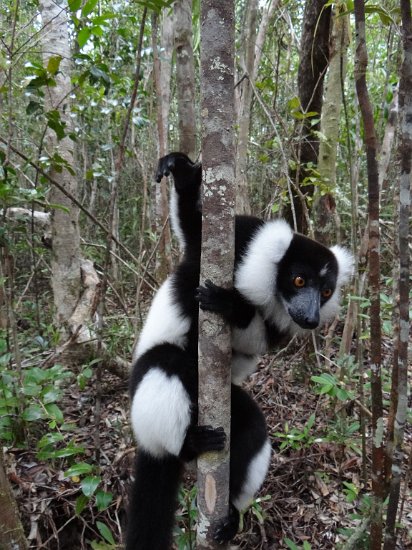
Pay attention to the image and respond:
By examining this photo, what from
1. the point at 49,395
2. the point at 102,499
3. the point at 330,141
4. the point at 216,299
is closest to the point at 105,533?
the point at 102,499

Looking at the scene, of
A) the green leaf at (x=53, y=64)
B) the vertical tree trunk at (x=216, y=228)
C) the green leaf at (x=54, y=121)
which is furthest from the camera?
the green leaf at (x=54, y=121)

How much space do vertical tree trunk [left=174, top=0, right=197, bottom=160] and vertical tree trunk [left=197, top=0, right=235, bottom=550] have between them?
1.66 m

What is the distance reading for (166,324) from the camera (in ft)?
8.87

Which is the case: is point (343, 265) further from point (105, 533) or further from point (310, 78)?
point (310, 78)

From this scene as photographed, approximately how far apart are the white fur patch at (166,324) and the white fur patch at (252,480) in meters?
0.77

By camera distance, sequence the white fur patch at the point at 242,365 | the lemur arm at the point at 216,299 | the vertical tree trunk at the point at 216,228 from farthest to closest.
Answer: the white fur patch at the point at 242,365
the lemur arm at the point at 216,299
the vertical tree trunk at the point at 216,228

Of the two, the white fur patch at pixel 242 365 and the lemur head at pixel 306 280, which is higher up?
the lemur head at pixel 306 280

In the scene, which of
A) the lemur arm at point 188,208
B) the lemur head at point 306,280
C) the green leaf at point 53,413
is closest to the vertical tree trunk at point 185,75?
the lemur arm at point 188,208

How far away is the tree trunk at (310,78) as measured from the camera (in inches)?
182

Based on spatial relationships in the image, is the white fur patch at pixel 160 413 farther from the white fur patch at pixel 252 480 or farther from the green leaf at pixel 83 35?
the green leaf at pixel 83 35

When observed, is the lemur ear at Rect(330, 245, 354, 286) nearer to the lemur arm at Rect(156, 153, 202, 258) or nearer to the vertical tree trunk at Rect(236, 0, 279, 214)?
the lemur arm at Rect(156, 153, 202, 258)

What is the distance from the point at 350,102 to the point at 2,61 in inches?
175

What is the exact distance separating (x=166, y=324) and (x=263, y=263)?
2.27 feet

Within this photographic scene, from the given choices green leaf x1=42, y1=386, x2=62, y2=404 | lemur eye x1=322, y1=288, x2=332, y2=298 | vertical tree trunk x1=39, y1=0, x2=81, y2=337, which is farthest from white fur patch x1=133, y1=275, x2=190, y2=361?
vertical tree trunk x1=39, y1=0, x2=81, y2=337
